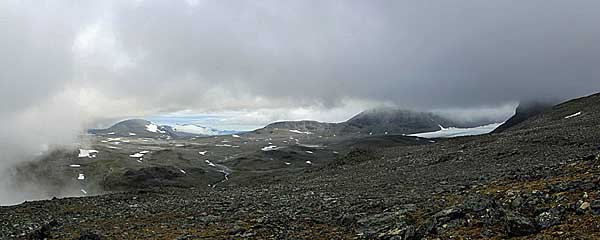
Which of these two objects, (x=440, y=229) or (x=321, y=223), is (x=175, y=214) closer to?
(x=321, y=223)

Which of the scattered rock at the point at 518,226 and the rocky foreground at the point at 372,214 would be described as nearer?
the scattered rock at the point at 518,226

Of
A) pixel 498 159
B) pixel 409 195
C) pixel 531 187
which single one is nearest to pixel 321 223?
pixel 409 195

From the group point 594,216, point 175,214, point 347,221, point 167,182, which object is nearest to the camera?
point 594,216

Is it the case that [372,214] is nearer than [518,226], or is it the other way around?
[518,226]

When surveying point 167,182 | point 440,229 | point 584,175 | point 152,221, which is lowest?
point 167,182

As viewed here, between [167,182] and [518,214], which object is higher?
[518,214]

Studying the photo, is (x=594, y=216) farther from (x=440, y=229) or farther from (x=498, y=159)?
(x=498, y=159)

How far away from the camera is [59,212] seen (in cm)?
4156

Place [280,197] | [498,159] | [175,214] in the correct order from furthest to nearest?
[498,159]
[280,197]
[175,214]

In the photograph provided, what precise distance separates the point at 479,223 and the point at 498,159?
3895cm

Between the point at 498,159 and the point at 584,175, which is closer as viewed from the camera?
the point at 584,175

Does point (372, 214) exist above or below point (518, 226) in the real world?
below

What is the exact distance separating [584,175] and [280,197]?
24616 mm

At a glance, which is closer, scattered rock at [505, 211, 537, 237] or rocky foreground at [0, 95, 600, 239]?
scattered rock at [505, 211, 537, 237]
